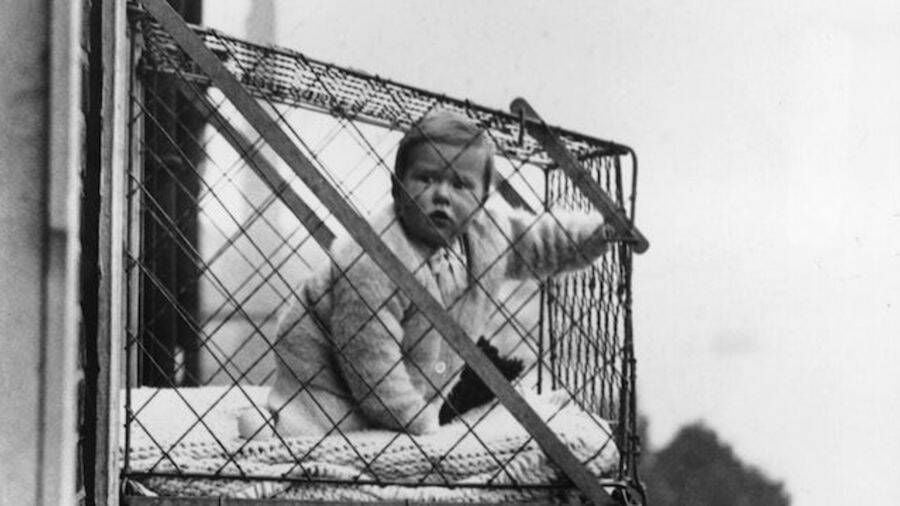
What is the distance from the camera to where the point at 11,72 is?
0.95m

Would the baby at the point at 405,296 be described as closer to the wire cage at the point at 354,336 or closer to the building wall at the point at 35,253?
the wire cage at the point at 354,336

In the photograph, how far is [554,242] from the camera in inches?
63.7

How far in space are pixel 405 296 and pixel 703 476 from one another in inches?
43.4

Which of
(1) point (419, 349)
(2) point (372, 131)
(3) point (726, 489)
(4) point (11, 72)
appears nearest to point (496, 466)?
(1) point (419, 349)

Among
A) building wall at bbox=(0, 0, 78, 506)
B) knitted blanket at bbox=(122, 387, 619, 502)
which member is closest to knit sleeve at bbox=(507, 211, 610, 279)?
knitted blanket at bbox=(122, 387, 619, 502)

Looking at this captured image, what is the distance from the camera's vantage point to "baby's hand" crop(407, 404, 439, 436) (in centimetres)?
145

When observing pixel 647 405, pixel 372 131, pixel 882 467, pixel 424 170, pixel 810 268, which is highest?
pixel 372 131

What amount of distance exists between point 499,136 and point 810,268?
510mm

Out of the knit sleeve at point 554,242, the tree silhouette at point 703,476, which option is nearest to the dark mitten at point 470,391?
the knit sleeve at point 554,242

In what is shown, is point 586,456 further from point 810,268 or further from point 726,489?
point 726,489

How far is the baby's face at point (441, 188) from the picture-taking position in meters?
1.54

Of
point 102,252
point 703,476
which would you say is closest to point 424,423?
point 102,252

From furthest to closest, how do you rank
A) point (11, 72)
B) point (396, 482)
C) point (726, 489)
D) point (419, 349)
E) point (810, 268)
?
point (726, 489), point (810, 268), point (419, 349), point (396, 482), point (11, 72)

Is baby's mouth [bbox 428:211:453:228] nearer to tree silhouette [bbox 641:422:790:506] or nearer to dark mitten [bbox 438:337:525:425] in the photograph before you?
dark mitten [bbox 438:337:525:425]
